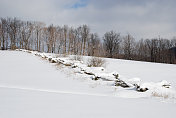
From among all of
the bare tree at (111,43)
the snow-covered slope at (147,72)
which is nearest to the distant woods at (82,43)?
the bare tree at (111,43)

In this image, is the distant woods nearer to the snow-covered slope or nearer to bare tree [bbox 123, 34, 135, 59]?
bare tree [bbox 123, 34, 135, 59]

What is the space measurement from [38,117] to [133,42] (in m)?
47.1

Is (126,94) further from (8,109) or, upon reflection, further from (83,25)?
(83,25)

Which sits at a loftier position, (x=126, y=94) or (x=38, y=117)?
(x=38, y=117)

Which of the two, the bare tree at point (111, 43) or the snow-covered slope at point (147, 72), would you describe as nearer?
the snow-covered slope at point (147, 72)

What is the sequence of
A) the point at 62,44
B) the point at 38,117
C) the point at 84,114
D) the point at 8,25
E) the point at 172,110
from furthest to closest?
1. the point at 62,44
2. the point at 8,25
3. the point at 172,110
4. the point at 84,114
5. the point at 38,117

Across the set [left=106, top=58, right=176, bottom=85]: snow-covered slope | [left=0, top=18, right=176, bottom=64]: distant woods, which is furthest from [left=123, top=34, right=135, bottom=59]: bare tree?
[left=106, top=58, right=176, bottom=85]: snow-covered slope

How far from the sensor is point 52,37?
37812mm

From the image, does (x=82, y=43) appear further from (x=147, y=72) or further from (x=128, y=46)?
(x=147, y=72)

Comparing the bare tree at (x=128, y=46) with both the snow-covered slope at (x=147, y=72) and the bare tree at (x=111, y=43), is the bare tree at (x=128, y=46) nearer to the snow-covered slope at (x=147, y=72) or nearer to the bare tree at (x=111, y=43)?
the bare tree at (x=111, y=43)

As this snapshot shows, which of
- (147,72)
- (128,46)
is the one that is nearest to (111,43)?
(128,46)

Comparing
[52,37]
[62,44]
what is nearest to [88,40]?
[62,44]

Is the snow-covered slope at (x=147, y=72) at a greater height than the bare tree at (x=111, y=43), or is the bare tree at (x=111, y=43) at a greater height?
the bare tree at (x=111, y=43)

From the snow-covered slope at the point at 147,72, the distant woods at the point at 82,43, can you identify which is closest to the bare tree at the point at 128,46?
the distant woods at the point at 82,43
